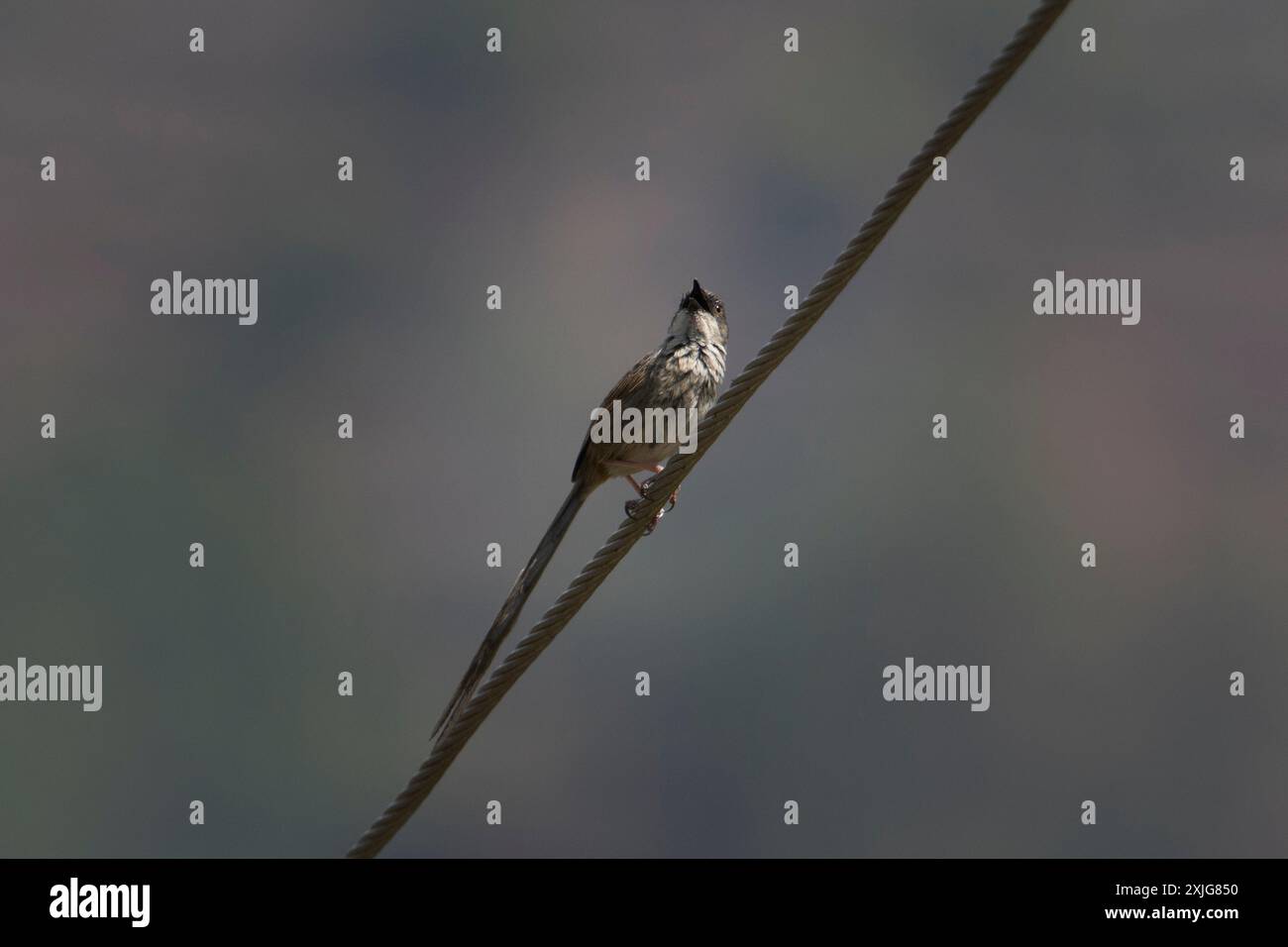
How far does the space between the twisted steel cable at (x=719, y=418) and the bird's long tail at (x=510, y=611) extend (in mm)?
486

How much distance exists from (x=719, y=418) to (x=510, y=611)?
4.58 feet

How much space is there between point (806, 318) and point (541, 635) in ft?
5.36

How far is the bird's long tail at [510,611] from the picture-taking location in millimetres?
6129

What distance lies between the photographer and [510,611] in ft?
21.5

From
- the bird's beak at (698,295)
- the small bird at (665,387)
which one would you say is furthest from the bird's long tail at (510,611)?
the bird's beak at (698,295)

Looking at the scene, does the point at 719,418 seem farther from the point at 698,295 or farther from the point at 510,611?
the point at 698,295

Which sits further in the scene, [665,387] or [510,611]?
[665,387]

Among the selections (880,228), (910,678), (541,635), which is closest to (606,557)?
(541,635)

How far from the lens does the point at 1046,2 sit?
204 inches

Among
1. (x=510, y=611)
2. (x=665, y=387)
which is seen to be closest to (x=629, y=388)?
(x=665, y=387)

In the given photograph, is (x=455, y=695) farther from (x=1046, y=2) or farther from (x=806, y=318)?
(x=1046, y=2)

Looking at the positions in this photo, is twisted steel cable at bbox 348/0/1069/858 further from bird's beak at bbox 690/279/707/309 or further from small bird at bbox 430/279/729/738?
bird's beak at bbox 690/279/707/309

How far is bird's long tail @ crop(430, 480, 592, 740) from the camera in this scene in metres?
6.13
